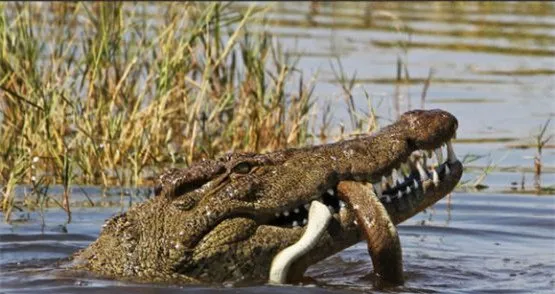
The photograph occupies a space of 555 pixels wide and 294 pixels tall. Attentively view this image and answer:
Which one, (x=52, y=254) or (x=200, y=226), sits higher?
(x=200, y=226)

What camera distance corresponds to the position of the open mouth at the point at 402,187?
5852 mm

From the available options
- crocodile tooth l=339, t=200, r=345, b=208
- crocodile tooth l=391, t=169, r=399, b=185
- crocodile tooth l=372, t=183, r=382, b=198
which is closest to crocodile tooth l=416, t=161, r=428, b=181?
crocodile tooth l=391, t=169, r=399, b=185

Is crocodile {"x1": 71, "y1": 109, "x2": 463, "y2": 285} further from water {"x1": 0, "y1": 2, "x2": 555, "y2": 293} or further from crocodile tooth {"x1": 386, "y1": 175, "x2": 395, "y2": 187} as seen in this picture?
water {"x1": 0, "y1": 2, "x2": 555, "y2": 293}

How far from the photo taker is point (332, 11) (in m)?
18.7

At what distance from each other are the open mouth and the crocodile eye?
9.3 inches

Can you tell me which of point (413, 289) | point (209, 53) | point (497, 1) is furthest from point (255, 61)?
point (497, 1)

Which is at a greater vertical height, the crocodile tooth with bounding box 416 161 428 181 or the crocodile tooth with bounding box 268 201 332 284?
the crocodile tooth with bounding box 416 161 428 181

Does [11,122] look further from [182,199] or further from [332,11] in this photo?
[332,11]

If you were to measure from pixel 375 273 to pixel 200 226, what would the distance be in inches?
32.3

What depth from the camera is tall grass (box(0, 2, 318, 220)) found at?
841 centimetres

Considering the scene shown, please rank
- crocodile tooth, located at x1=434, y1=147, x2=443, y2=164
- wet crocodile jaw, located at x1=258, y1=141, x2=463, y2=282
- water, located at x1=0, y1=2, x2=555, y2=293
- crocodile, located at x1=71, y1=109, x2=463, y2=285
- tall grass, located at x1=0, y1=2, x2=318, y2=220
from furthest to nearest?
tall grass, located at x1=0, y1=2, x2=318, y2=220
water, located at x1=0, y1=2, x2=555, y2=293
crocodile tooth, located at x1=434, y1=147, x2=443, y2=164
wet crocodile jaw, located at x1=258, y1=141, x2=463, y2=282
crocodile, located at x1=71, y1=109, x2=463, y2=285

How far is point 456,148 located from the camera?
10344mm

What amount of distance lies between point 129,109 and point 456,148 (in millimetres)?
2572

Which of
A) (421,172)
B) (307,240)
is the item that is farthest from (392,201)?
(307,240)
